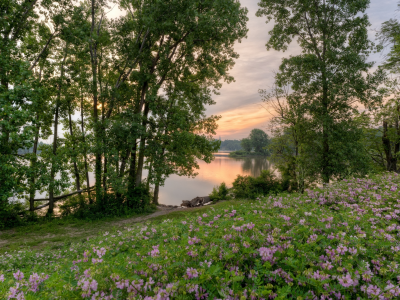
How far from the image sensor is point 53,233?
32.6 ft

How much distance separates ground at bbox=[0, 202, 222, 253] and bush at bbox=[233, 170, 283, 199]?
7.39m

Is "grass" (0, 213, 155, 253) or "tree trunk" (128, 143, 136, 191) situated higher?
Result: "tree trunk" (128, 143, 136, 191)

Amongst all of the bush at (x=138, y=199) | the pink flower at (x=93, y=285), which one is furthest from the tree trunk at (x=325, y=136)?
the pink flower at (x=93, y=285)

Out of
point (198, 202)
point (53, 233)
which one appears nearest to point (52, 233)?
point (53, 233)

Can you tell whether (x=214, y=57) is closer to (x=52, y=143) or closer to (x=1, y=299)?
(x=52, y=143)

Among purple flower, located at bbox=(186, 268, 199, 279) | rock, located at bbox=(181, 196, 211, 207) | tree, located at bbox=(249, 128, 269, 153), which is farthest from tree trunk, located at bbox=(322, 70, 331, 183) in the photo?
tree, located at bbox=(249, 128, 269, 153)

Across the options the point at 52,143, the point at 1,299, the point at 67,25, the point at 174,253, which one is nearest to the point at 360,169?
the point at 174,253

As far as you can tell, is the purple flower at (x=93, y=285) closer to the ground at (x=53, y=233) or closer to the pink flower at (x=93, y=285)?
the pink flower at (x=93, y=285)

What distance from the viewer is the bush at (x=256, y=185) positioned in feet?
57.2

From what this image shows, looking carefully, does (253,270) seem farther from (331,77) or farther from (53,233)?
(331,77)

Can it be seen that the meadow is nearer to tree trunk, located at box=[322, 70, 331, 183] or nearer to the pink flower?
the pink flower

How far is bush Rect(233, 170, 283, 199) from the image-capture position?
17422mm

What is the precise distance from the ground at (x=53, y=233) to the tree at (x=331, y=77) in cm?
1047

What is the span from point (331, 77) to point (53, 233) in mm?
17667
